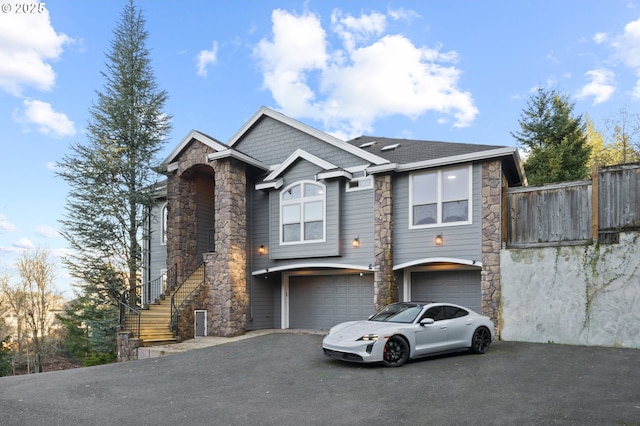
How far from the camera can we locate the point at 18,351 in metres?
28.5

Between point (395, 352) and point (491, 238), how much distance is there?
5029 mm

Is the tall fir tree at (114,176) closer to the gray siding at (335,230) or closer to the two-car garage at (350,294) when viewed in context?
the gray siding at (335,230)

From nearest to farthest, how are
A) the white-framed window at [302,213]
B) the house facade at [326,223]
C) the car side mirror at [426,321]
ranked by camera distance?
the car side mirror at [426,321]
the house facade at [326,223]
the white-framed window at [302,213]

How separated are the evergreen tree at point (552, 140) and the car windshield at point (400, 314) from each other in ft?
47.9

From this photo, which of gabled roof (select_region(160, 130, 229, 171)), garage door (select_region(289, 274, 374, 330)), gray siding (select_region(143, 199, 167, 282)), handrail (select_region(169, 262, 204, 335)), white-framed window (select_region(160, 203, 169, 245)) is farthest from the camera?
white-framed window (select_region(160, 203, 169, 245))

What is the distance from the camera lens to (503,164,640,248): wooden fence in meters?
10.8

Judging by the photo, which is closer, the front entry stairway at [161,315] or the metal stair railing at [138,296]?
the front entry stairway at [161,315]

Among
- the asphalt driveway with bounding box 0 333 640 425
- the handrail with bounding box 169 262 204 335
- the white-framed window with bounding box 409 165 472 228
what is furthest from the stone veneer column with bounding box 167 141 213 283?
the white-framed window with bounding box 409 165 472 228

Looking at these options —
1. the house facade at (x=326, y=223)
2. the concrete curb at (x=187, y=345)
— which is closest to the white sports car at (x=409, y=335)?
the house facade at (x=326, y=223)

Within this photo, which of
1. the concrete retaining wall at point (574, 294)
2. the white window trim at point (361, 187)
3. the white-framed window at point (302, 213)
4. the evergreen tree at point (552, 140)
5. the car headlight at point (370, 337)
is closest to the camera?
the car headlight at point (370, 337)

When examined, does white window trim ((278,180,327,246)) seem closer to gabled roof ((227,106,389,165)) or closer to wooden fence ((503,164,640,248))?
gabled roof ((227,106,389,165))

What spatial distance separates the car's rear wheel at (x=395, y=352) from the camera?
8.84 metres

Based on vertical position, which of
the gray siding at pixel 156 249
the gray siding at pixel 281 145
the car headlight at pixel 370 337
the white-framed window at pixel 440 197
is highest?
the gray siding at pixel 281 145

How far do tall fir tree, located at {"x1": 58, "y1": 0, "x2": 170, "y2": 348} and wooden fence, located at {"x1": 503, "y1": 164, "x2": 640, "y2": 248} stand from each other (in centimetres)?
1303
